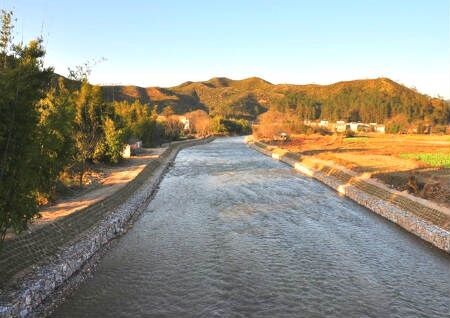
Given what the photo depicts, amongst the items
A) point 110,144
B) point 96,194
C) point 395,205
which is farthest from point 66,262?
point 110,144

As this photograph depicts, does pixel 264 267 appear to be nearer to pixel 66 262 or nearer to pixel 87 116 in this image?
pixel 66 262

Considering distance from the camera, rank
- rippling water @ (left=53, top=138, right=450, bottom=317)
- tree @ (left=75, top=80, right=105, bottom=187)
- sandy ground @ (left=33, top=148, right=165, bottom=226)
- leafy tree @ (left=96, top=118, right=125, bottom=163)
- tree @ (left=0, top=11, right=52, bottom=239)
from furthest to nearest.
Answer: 1. leafy tree @ (left=96, top=118, right=125, bottom=163)
2. tree @ (left=75, top=80, right=105, bottom=187)
3. sandy ground @ (left=33, top=148, right=165, bottom=226)
4. rippling water @ (left=53, top=138, right=450, bottom=317)
5. tree @ (left=0, top=11, right=52, bottom=239)

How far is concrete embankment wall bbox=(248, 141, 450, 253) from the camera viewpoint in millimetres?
22000

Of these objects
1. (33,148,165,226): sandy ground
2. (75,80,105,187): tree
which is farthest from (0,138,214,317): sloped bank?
(75,80,105,187): tree

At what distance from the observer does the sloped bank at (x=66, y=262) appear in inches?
483

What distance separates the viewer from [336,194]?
36156 millimetres

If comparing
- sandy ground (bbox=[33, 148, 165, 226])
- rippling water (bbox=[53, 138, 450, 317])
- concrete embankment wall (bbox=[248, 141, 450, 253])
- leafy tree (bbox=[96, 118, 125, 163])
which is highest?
leafy tree (bbox=[96, 118, 125, 163])

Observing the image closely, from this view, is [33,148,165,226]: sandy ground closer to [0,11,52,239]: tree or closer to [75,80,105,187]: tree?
[75,80,105,187]: tree

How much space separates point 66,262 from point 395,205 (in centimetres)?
2174

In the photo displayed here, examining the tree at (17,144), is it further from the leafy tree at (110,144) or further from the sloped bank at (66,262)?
the leafy tree at (110,144)

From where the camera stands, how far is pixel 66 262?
1583cm

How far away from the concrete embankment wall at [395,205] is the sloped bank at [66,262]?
1700cm

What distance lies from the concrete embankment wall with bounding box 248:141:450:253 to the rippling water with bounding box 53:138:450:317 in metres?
0.74

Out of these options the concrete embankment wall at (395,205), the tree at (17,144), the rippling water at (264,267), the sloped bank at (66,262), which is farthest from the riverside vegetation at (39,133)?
the concrete embankment wall at (395,205)
